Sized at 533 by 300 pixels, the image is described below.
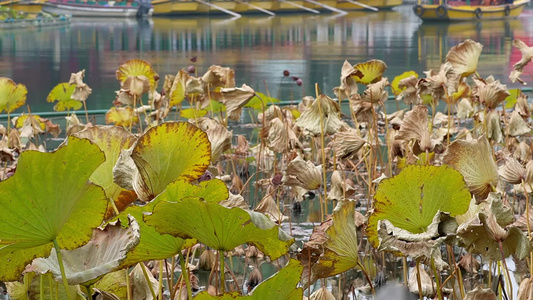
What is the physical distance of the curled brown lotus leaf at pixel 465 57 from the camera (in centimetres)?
153

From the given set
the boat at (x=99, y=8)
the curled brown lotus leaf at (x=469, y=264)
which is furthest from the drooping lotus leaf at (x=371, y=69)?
the boat at (x=99, y=8)

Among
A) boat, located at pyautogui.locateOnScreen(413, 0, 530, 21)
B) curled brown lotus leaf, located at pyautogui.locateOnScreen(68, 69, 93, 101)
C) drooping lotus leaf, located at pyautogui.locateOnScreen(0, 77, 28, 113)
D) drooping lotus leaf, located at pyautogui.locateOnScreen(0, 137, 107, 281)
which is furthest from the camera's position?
boat, located at pyautogui.locateOnScreen(413, 0, 530, 21)

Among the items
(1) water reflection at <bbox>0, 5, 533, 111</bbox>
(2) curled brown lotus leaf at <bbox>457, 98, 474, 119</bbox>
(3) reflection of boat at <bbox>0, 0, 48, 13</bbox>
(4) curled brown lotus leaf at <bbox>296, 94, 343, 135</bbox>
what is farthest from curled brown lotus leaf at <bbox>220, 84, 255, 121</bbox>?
(3) reflection of boat at <bbox>0, 0, 48, 13</bbox>

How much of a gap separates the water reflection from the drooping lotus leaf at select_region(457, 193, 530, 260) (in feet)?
9.88

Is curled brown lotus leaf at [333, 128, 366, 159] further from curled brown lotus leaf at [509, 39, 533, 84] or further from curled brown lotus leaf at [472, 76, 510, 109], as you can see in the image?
curled brown lotus leaf at [509, 39, 533, 84]

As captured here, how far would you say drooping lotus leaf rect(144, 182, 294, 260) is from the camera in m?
0.66

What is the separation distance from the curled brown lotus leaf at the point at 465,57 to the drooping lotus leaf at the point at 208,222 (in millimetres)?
898

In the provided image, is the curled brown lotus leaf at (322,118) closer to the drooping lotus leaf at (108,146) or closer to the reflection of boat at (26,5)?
the drooping lotus leaf at (108,146)

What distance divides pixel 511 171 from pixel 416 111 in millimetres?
200

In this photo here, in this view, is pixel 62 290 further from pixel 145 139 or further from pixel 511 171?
pixel 511 171

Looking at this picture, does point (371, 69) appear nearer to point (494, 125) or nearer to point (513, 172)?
point (494, 125)

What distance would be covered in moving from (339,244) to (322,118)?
1.89 ft

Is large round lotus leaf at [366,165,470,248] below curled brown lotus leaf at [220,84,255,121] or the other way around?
below

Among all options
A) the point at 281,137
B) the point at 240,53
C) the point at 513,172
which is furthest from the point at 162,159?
the point at 240,53
